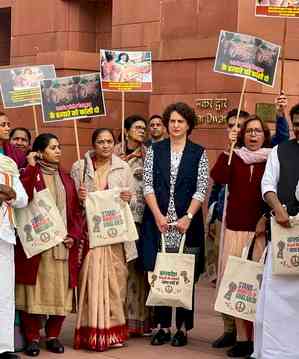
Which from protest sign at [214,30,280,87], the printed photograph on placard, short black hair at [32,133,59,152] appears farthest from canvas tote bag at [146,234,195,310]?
the printed photograph on placard

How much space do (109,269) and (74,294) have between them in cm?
37

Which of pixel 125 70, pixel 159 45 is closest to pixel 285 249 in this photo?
pixel 125 70

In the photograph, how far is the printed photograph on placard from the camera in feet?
31.5

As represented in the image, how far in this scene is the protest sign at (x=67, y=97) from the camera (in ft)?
29.7

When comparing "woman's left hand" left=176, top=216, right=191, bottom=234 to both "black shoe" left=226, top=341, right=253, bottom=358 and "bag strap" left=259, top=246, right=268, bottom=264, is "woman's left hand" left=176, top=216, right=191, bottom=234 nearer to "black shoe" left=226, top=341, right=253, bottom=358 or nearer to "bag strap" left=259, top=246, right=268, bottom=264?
"bag strap" left=259, top=246, right=268, bottom=264

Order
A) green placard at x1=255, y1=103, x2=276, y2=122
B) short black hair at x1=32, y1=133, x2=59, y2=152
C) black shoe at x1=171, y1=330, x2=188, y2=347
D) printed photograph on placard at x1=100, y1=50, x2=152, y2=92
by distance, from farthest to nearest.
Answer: green placard at x1=255, y1=103, x2=276, y2=122
printed photograph on placard at x1=100, y1=50, x2=152, y2=92
black shoe at x1=171, y1=330, x2=188, y2=347
short black hair at x1=32, y1=133, x2=59, y2=152

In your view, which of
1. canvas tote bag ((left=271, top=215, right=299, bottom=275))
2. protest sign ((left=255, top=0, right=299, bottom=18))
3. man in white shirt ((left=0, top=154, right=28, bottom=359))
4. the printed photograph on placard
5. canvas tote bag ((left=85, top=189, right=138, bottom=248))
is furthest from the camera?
the printed photograph on placard

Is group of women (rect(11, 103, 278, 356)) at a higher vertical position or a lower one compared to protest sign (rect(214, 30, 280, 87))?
lower

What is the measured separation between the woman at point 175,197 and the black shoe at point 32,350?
3.52 feet

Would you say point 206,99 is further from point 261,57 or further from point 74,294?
point 74,294

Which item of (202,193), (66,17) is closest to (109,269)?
(202,193)

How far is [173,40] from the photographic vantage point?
14414mm

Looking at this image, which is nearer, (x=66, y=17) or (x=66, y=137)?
(x=66, y=137)

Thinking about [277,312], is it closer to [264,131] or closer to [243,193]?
[243,193]
